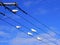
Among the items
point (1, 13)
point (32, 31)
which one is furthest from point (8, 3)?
point (32, 31)

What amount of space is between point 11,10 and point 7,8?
4.26 feet

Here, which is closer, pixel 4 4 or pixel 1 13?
pixel 4 4

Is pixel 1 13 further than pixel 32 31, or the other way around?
pixel 32 31

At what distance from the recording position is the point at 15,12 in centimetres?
3066

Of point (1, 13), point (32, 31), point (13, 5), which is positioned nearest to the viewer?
Answer: point (13, 5)

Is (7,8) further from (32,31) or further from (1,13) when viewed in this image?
(32,31)

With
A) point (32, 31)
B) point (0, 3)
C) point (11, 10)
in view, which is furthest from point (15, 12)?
point (32, 31)

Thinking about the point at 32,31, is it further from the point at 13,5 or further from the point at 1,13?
the point at 13,5

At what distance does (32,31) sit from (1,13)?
1132cm

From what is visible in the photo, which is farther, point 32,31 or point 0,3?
point 32,31

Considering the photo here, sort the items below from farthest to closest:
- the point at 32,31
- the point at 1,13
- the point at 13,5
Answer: the point at 32,31 < the point at 1,13 < the point at 13,5

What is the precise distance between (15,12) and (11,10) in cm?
80

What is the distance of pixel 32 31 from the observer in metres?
42.1

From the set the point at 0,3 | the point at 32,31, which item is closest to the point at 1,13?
the point at 0,3
